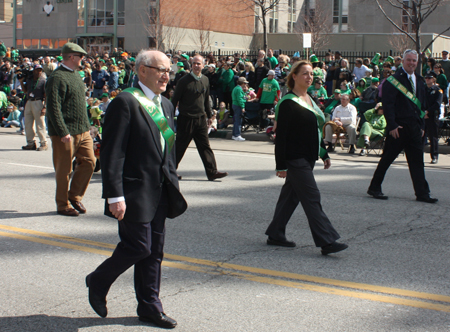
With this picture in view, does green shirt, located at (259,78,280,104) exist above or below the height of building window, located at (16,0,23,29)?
below

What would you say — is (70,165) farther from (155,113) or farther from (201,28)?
(201,28)

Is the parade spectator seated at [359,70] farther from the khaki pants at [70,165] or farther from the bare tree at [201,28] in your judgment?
the bare tree at [201,28]

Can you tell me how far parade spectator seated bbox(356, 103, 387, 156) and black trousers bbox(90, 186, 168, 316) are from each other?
34.0 ft

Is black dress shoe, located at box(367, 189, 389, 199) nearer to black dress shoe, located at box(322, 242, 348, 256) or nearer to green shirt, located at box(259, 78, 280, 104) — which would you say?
black dress shoe, located at box(322, 242, 348, 256)

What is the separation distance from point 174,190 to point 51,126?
3577 millimetres

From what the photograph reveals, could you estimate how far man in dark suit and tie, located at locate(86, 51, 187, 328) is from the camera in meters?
3.72

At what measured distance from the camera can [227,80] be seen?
1852 centimetres

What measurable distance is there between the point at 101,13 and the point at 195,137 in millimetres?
46148

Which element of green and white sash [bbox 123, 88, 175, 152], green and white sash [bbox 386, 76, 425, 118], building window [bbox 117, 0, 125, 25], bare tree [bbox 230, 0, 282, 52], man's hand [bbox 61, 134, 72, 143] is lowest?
man's hand [bbox 61, 134, 72, 143]

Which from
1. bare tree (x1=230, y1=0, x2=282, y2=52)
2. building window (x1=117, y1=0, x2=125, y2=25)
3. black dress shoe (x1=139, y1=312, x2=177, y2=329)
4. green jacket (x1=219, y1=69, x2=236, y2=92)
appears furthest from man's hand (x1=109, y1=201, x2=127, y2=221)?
building window (x1=117, y1=0, x2=125, y2=25)

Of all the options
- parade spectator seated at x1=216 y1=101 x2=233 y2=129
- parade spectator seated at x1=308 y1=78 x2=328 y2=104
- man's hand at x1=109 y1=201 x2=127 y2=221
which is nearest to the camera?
man's hand at x1=109 y1=201 x2=127 y2=221

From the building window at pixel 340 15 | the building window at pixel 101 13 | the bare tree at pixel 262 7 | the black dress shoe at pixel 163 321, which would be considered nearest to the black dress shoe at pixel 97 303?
the black dress shoe at pixel 163 321

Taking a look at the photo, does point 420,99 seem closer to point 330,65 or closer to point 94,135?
point 94,135

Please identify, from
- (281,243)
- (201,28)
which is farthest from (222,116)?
(201,28)
